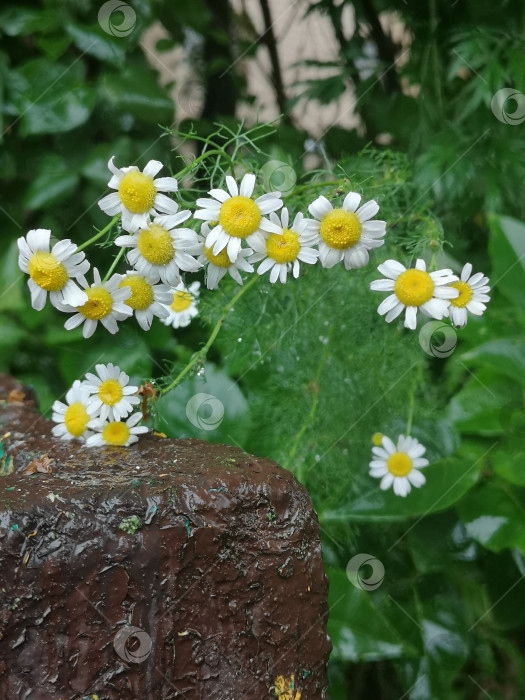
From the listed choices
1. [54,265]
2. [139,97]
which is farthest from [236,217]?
[139,97]

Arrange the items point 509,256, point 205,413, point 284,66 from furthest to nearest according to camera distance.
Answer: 1. point 284,66
2. point 509,256
3. point 205,413

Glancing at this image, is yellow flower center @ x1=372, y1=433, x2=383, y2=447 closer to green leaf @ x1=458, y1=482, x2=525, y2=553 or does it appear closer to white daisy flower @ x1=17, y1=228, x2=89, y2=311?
green leaf @ x1=458, y1=482, x2=525, y2=553

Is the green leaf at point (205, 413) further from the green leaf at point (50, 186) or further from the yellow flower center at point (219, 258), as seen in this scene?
the green leaf at point (50, 186)

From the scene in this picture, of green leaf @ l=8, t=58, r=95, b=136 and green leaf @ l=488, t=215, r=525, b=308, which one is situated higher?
green leaf @ l=488, t=215, r=525, b=308

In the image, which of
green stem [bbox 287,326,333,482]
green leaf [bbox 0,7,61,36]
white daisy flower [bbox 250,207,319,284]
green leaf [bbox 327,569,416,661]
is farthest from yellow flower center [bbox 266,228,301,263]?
green leaf [bbox 0,7,61,36]

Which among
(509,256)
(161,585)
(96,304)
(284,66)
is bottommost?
(161,585)

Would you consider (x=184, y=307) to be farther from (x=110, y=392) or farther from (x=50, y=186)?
(x=50, y=186)
